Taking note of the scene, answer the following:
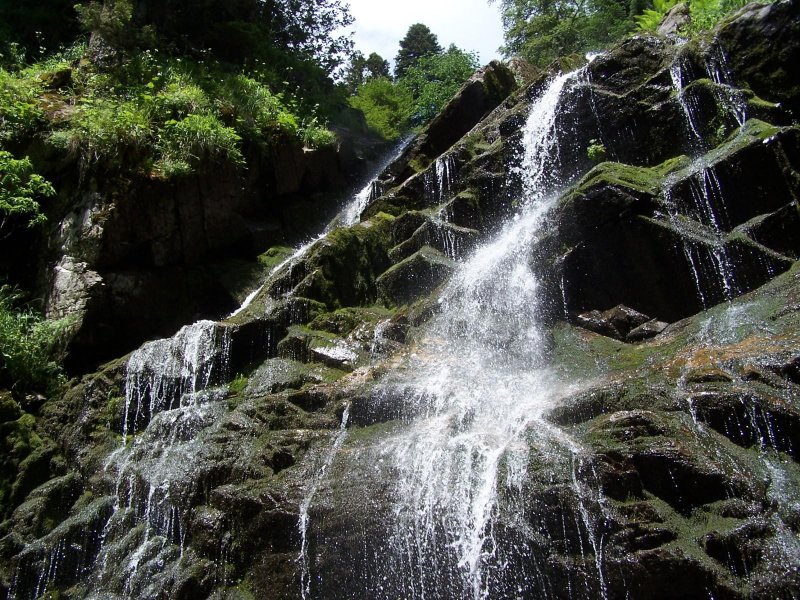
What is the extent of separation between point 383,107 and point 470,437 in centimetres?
2270

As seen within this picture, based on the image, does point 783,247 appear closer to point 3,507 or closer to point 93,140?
point 3,507

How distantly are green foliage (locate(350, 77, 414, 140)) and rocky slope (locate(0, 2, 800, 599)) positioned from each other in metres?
14.1

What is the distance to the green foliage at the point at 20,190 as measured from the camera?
10.8 metres

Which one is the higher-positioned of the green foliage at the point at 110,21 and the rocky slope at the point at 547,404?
the green foliage at the point at 110,21

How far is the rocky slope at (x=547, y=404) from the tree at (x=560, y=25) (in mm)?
14750

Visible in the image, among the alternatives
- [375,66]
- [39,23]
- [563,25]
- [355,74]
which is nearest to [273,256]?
[39,23]

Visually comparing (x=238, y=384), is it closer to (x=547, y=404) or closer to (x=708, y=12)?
(x=547, y=404)

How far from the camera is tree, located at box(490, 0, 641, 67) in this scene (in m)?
24.9

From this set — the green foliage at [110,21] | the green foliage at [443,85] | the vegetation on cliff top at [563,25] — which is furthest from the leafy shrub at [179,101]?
the vegetation on cliff top at [563,25]

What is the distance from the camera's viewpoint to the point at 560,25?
83.4 feet

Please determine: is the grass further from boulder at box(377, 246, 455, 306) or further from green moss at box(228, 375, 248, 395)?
green moss at box(228, 375, 248, 395)

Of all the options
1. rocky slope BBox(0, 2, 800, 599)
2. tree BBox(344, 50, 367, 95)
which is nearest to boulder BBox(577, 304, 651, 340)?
rocky slope BBox(0, 2, 800, 599)

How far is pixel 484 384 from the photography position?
7480 millimetres

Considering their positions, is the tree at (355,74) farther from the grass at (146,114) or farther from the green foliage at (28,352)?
the green foliage at (28,352)
